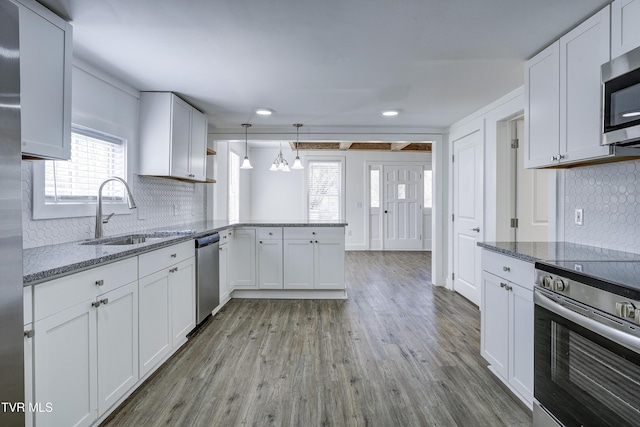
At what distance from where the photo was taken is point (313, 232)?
165 inches

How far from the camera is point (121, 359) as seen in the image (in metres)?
1.93

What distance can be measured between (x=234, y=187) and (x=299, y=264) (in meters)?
2.96

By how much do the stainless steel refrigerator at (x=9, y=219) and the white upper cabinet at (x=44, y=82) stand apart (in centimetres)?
80

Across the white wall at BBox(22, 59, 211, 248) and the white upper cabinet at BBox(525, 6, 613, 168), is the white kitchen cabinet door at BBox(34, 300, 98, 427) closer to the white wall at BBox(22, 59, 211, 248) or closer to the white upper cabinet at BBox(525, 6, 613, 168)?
the white wall at BBox(22, 59, 211, 248)

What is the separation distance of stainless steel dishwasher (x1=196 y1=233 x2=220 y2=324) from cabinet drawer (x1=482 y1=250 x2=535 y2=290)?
2.30 metres

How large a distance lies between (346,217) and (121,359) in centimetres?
643

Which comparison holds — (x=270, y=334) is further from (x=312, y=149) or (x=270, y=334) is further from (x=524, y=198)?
(x=312, y=149)

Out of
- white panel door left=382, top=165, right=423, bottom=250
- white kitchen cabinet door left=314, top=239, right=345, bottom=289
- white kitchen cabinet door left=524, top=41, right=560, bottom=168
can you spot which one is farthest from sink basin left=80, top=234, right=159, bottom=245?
white panel door left=382, top=165, right=423, bottom=250

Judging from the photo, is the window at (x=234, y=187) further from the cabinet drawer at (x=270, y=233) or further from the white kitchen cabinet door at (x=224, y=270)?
the white kitchen cabinet door at (x=224, y=270)

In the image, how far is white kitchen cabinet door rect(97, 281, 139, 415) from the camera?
5.76 feet

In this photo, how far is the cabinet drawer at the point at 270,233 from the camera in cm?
423

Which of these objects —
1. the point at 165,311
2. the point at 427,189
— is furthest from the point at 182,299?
the point at 427,189

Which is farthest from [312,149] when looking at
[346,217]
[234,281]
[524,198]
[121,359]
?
[121,359]

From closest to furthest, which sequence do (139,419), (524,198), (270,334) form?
1. (139,419)
2. (270,334)
3. (524,198)
